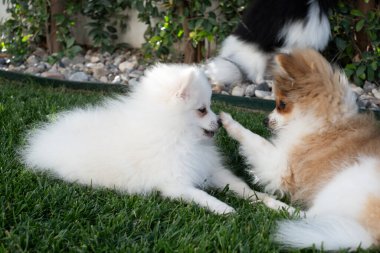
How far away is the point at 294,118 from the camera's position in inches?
122

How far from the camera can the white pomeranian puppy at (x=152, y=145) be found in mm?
2705

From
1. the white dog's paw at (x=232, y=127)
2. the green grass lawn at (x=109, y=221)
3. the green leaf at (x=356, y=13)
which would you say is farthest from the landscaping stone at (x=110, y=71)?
the green grass lawn at (x=109, y=221)

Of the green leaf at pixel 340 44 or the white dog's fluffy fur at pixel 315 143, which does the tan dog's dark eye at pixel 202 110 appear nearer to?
the white dog's fluffy fur at pixel 315 143

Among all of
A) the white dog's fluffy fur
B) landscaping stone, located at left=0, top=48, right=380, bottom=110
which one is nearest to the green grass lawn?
the white dog's fluffy fur

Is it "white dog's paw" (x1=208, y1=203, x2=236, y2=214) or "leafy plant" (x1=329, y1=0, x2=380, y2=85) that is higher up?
"leafy plant" (x1=329, y1=0, x2=380, y2=85)

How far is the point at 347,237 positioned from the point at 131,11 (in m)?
6.30

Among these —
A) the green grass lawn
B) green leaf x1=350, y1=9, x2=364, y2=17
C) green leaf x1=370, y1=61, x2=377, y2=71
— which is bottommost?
the green grass lawn

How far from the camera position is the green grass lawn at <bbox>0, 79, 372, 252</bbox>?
2088mm

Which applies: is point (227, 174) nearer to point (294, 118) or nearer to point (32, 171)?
point (294, 118)

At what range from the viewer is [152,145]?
272 cm

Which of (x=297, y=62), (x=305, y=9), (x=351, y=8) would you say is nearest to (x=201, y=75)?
(x=297, y=62)

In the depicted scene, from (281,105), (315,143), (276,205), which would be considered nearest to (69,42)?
(281,105)

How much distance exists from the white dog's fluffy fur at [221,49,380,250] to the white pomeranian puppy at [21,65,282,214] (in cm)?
30

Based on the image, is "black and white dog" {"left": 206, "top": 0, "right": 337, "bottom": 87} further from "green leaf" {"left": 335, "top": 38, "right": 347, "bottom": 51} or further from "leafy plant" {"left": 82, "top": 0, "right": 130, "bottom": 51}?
"leafy plant" {"left": 82, "top": 0, "right": 130, "bottom": 51}
